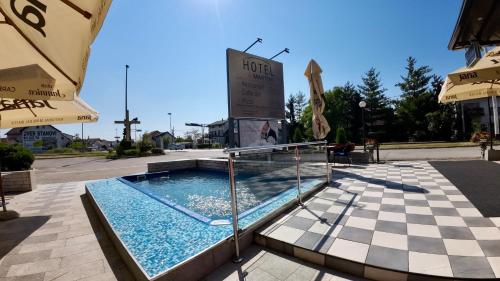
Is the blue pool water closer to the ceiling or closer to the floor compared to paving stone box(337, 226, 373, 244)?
closer to the floor

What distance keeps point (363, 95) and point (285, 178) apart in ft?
137

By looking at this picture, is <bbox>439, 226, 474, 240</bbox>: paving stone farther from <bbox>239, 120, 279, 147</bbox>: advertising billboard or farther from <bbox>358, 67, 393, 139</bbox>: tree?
<bbox>358, 67, 393, 139</bbox>: tree

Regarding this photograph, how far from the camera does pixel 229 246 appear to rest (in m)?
2.82

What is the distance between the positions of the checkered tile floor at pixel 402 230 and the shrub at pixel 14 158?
32.9 ft

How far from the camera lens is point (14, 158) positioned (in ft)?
27.5

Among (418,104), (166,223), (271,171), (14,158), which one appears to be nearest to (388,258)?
(271,171)

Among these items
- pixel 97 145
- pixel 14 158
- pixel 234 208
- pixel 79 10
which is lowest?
pixel 234 208

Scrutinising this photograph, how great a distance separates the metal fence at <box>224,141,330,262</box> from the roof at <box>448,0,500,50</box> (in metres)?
4.84

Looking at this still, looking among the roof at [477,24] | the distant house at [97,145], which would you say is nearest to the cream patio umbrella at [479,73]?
the roof at [477,24]

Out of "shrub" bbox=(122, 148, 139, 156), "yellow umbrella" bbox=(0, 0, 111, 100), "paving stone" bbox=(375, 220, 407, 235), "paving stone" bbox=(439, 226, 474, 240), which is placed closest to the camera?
"yellow umbrella" bbox=(0, 0, 111, 100)

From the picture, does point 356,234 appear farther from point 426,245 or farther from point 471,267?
point 471,267

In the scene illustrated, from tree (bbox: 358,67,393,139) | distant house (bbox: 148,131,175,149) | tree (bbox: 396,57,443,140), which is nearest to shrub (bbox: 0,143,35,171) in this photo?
distant house (bbox: 148,131,175,149)

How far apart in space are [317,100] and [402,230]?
22.1 feet

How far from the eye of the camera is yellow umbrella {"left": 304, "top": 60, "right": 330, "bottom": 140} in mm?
8992
